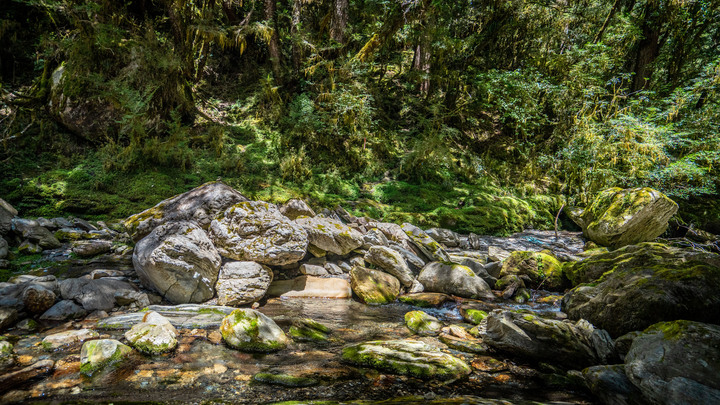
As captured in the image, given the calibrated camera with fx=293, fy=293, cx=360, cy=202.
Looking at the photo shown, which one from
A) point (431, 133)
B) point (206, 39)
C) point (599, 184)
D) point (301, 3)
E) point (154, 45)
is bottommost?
point (599, 184)

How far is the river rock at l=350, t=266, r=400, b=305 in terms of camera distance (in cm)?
443

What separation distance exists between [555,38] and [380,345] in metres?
15.1

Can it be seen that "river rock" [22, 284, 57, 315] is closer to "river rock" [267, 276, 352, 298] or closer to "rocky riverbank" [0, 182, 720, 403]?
"rocky riverbank" [0, 182, 720, 403]

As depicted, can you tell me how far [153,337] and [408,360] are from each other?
222 cm

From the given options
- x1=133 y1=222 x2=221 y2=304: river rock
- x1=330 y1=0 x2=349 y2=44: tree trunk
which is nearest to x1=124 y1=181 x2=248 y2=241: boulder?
x1=133 y1=222 x2=221 y2=304: river rock

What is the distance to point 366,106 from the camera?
1034cm

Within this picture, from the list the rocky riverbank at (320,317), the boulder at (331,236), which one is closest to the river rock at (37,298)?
the rocky riverbank at (320,317)

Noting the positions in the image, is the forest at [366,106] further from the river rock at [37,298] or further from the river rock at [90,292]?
the river rock at [37,298]

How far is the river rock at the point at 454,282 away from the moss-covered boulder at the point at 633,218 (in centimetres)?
416

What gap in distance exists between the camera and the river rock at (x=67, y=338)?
243cm

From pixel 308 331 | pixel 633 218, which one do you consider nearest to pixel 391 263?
pixel 308 331

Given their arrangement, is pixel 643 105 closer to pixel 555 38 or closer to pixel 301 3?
pixel 555 38

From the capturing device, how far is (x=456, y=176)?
1098 cm

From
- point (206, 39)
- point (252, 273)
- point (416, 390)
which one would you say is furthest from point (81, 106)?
point (416, 390)
